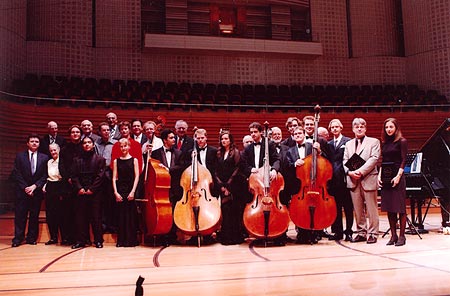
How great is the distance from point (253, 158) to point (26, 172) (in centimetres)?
216

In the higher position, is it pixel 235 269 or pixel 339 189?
pixel 339 189

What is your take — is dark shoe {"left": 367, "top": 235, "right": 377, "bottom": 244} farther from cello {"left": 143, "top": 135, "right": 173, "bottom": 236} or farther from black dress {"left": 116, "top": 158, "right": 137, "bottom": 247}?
black dress {"left": 116, "top": 158, "right": 137, "bottom": 247}

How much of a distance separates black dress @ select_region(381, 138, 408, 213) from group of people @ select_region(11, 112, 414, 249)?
2.8 inches

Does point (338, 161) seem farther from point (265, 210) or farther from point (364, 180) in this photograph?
point (265, 210)

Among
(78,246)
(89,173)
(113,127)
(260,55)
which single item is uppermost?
(260,55)

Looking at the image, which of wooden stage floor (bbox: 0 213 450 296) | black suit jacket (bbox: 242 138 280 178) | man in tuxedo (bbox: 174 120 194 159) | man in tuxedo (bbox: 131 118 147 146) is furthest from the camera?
man in tuxedo (bbox: 131 118 147 146)

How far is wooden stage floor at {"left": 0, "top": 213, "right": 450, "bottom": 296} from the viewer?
2.08 m

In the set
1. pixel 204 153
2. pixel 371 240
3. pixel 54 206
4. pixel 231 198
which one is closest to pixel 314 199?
pixel 371 240

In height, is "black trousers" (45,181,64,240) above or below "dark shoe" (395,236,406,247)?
above

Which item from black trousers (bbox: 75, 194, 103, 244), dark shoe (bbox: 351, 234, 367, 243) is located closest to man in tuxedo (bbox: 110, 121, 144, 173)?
black trousers (bbox: 75, 194, 103, 244)

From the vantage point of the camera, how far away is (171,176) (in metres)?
3.91

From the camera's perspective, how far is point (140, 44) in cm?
924

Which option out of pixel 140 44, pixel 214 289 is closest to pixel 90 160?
pixel 214 289

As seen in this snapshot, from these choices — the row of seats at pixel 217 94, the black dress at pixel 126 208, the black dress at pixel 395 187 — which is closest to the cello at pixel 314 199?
the black dress at pixel 395 187
